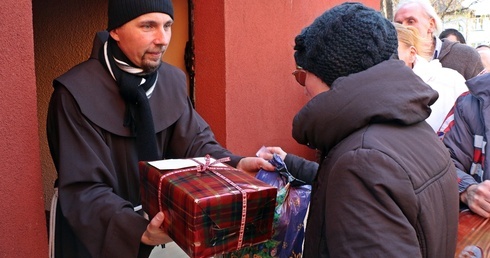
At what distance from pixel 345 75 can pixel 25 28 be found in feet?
5.05

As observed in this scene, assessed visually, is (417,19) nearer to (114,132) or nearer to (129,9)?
(129,9)

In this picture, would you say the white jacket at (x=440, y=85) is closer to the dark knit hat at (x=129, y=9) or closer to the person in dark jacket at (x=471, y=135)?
the person in dark jacket at (x=471, y=135)

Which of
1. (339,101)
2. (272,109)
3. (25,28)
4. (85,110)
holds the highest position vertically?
(25,28)

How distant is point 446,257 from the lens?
143 cm

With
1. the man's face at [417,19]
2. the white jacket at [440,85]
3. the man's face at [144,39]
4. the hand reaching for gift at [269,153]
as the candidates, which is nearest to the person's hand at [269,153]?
the hand reaching for gift at [269,153]

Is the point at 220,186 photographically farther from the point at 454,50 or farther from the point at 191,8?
the point at 454,50

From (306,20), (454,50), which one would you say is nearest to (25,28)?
(306,20)

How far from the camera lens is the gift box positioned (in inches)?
59.2

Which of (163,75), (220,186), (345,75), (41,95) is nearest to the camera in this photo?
(345,75)

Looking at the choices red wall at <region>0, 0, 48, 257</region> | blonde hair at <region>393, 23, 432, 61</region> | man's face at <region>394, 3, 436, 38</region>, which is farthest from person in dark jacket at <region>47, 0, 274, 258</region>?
man's face at <region>394, 3, 436, 38</region>

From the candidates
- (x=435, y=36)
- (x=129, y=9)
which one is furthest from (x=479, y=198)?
(x=435, y=36)

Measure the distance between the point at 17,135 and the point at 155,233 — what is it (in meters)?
0.82

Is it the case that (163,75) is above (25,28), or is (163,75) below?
below

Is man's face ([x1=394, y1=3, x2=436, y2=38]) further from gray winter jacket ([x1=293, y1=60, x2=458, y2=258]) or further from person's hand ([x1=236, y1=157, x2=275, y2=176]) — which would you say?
gray winter jacket ([x1=293, y1=60, x2=458, y2=258])
